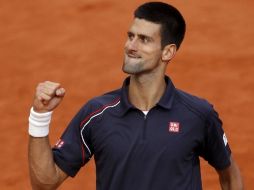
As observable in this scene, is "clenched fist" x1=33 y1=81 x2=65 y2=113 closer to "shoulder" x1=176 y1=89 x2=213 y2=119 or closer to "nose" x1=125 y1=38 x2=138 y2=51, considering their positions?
"nose" x1=125 y1=38 x2=138 y2=51

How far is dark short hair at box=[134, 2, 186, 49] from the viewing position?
4.79 metres

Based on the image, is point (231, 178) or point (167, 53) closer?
point (167, 53)

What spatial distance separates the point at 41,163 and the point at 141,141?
0.57m

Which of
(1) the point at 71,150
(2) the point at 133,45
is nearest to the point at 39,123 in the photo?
(1) the point at 71,150

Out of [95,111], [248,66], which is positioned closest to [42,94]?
[95,111]

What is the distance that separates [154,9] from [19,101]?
4.23 metres

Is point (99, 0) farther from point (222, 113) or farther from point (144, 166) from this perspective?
point (144, 166)

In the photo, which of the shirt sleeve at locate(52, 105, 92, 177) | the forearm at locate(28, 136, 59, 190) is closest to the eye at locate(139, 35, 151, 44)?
the shirt sleeve at locate(52, 105, 92, 177)

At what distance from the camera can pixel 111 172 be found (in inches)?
182

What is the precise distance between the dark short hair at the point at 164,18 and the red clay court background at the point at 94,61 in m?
3.10

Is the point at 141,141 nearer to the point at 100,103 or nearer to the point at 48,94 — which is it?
the point at 100,103

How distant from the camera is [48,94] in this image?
14.2 feet

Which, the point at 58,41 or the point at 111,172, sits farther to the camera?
the point at 58,41

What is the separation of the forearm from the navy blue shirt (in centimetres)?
13
